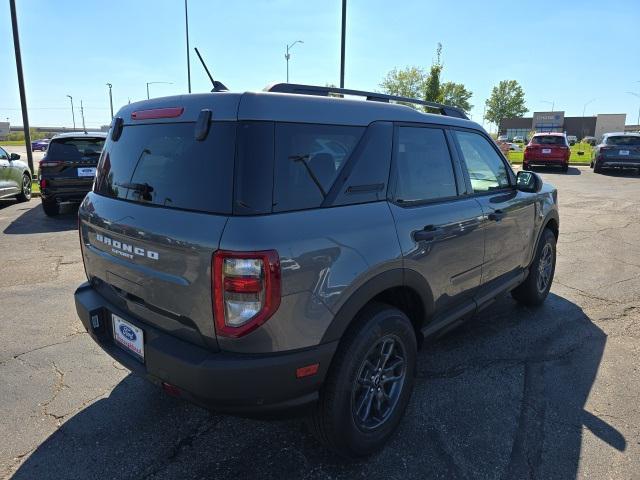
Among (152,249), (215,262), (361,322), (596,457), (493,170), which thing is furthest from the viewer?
(493,170)

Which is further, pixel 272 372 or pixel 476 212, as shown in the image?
pixel 476 212

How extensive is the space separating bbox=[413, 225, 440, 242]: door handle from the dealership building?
97.3 meters

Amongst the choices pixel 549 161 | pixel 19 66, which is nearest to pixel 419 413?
pixel 19 66

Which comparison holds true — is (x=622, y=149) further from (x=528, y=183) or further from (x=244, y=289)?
(x=244, y=289)

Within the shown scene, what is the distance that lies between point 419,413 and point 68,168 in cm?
810

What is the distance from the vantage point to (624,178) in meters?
16.9

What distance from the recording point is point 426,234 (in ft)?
8.76

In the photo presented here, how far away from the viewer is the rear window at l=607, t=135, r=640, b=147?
58.2 feet

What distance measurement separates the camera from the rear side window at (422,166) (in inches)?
106

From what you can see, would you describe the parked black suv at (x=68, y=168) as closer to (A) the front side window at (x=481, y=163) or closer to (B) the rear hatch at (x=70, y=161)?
(B) the rear hatch at (x=70, y=161)

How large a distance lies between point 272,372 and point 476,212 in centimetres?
193

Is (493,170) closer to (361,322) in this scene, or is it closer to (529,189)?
(529,189)

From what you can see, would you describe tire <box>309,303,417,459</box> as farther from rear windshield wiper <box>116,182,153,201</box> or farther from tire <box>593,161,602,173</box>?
tire <box>593,161,602,173</box>

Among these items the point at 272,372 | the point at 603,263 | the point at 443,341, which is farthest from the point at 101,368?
the point at 603,263
